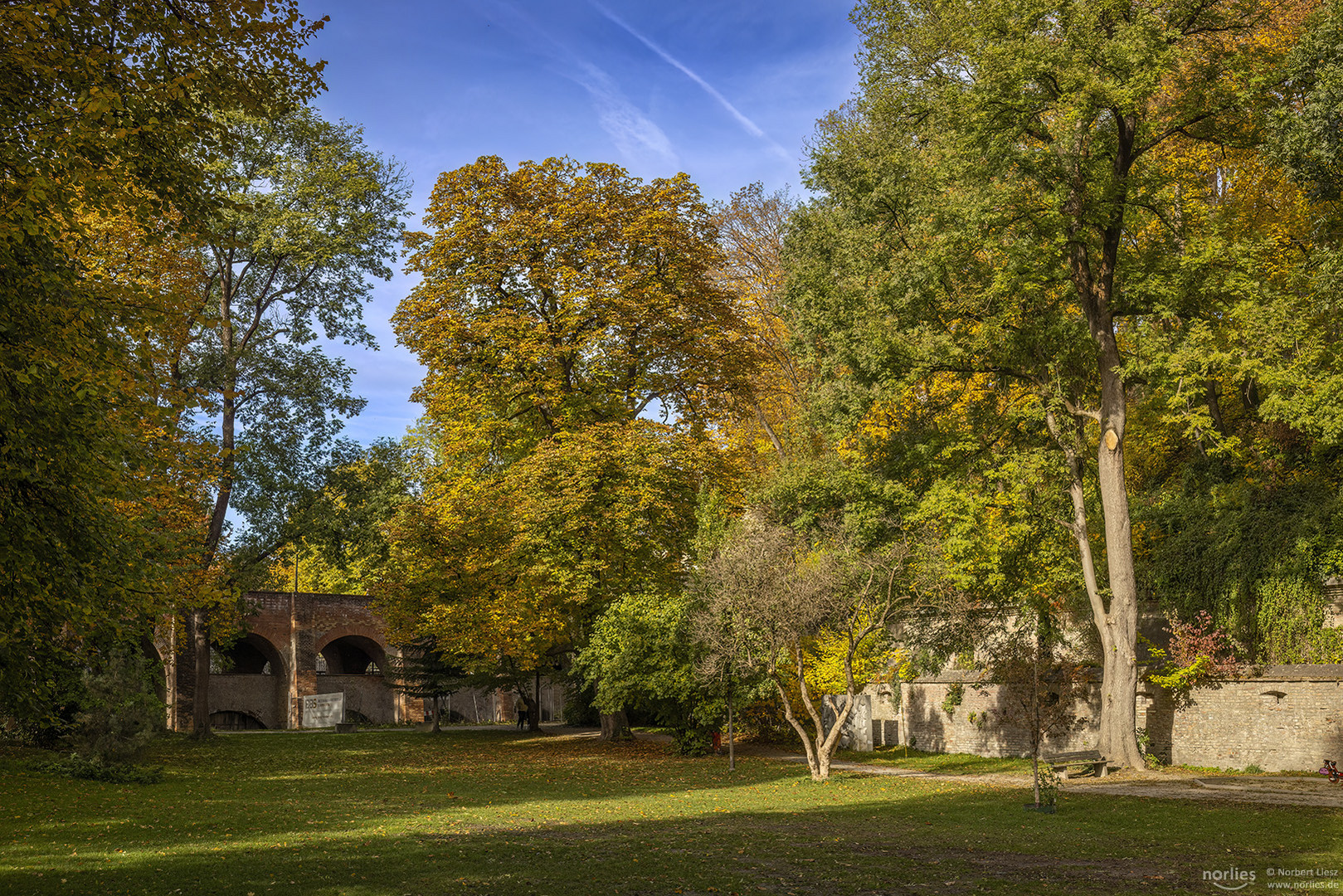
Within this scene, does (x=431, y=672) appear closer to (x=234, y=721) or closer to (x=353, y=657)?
(x=234, y=721)

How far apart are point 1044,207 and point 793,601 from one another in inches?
333

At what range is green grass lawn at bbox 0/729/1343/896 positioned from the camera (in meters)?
7.82

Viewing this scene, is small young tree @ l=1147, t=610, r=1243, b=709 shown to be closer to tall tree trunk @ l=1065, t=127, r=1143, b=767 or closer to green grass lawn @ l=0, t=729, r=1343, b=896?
tall tree trunk @ l=1065, t=127, r=1143, b=767

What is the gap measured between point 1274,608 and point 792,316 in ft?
40.5

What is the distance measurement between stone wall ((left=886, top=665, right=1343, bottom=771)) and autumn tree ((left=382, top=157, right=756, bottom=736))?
857 cm

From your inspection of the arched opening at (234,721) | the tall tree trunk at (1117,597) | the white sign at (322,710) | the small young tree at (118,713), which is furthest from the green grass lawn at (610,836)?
the arched opening at (234,721)

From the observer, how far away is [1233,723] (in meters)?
17.4

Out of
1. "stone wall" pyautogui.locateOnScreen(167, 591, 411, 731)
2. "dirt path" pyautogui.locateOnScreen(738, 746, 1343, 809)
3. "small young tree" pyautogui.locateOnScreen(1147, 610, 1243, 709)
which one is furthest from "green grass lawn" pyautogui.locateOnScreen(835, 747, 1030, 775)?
"stone wall" pyautogui.locateOnScreen(167, 591, 411, 731)

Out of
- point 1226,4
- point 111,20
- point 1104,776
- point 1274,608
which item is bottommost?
point 1104,776

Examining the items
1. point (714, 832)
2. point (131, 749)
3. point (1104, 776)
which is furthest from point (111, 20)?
point (1104, 776)

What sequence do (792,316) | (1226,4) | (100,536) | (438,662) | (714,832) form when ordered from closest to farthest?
(100,536)
(714,832)
(1226,4)
(792,316)
(438,662)

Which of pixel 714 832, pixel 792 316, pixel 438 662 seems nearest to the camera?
pixel 714 832

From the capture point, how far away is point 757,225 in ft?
106

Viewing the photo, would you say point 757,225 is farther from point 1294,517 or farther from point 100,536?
point 100,536
